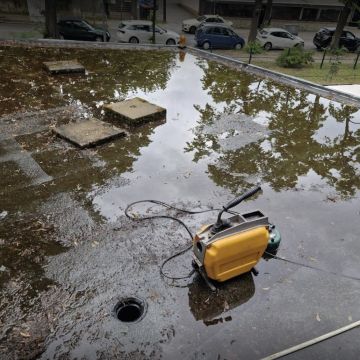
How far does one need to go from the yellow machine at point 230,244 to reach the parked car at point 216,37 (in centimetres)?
1952

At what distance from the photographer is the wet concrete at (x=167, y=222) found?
3.47m

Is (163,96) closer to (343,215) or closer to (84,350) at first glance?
(343,215)

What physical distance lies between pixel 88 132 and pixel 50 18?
13001 mm

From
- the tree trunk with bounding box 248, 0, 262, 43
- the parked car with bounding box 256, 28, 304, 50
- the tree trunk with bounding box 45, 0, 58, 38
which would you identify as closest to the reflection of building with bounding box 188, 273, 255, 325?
the tree trunk with bounding box 45, 0, 58, 38

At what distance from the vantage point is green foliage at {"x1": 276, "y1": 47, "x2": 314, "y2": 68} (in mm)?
18609

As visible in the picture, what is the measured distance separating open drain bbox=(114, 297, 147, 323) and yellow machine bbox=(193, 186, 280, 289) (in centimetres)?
80

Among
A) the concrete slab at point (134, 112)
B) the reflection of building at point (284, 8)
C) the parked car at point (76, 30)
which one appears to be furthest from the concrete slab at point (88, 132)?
the reflection of building at point (284, 8)

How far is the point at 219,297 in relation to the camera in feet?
12.8

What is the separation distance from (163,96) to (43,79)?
3.41 metres

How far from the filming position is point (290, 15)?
3059 cm

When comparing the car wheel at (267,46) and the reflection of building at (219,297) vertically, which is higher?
the reflection of building at (219,297)

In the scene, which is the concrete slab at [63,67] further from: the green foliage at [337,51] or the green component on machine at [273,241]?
the green foliage at [337,51]

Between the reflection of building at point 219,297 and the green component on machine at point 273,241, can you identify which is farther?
the green component on machine at point 273,241

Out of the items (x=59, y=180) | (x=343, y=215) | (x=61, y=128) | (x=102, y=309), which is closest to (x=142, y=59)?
(x=61, y=128)
